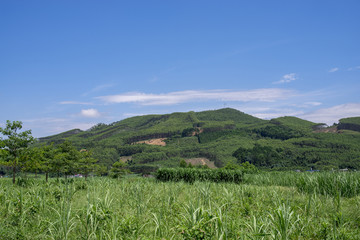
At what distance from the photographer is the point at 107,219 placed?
5.08 metres

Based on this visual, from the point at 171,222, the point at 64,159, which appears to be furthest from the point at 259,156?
the point at 171,222

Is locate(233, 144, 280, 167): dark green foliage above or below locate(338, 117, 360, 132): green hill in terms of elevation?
below

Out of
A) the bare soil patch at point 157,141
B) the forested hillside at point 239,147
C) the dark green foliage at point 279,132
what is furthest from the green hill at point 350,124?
the bare soil patch at point 157,141

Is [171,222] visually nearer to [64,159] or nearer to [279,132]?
[64,159]

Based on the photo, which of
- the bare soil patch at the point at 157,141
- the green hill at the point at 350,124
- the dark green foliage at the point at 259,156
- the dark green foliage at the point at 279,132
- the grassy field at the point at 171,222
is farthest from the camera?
the bare soil patch at the point at 157,141

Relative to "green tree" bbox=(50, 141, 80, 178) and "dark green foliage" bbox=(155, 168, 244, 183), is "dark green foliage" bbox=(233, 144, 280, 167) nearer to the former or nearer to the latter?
"dark green foliage" bbox=(155, 168, 244, 183)

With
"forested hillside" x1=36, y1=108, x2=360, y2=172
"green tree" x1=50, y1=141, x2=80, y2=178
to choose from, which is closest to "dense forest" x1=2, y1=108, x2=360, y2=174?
"forested hillside" x1=36, y1=108, x2=360, y2=172

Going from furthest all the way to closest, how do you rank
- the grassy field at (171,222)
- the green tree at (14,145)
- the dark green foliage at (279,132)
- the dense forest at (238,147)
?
the dark green foliage at (279,132), the dense forest at (238,147), the green tree at (14,145), the grassy field at (171,222)

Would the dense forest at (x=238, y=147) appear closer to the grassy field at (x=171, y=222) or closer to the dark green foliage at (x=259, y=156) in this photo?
the dark green foliage at (x=259, y=156)

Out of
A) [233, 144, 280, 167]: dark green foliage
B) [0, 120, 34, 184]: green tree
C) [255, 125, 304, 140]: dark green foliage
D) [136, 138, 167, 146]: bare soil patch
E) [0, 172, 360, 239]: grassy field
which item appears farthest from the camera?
[136, 138, 167, 146]: bare soil patch

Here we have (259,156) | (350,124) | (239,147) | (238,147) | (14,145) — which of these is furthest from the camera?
(350,124)

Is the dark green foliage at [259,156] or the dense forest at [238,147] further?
the dark green foliage at [259,156]

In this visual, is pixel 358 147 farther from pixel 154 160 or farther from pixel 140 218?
pixel 140 218

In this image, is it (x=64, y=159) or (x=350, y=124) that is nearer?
(x=64, y=159)
